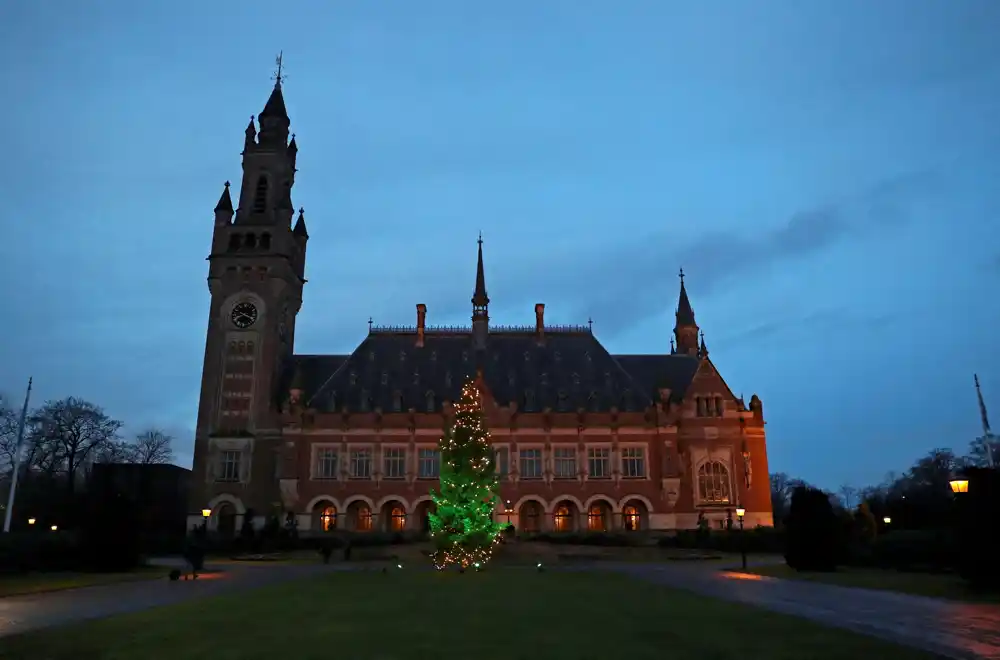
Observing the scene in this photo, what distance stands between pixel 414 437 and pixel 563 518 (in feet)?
48.2

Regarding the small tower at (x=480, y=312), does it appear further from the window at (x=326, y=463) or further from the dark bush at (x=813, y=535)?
the dark bush at (x=813, y=535)

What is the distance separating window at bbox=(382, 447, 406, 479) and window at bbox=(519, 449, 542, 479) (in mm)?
10165

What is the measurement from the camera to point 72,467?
71.6 metres

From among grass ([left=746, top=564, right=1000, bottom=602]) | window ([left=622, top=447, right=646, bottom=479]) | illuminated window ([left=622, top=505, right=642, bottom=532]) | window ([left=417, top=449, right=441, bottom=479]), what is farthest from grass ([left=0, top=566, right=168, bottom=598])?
illuminated window ([left=622, top=505, right=642, bottom=532])

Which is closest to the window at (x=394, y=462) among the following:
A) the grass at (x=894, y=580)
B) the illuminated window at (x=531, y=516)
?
the illuminated window at (x=531, y=516)

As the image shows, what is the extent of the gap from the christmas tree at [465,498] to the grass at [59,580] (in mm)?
12409

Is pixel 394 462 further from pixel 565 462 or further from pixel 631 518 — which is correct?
pixel 631 518

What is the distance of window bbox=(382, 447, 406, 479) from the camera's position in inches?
2323

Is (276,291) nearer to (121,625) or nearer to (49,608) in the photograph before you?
(49,608)

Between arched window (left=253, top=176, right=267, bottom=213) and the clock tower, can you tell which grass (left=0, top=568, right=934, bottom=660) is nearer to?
the clock tower

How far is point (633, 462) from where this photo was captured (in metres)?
59.1

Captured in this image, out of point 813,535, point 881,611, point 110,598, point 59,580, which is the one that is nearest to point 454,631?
point 881,611

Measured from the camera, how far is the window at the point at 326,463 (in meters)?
59.0

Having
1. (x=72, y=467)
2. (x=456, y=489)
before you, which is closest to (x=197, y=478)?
(x=72, y=467)
